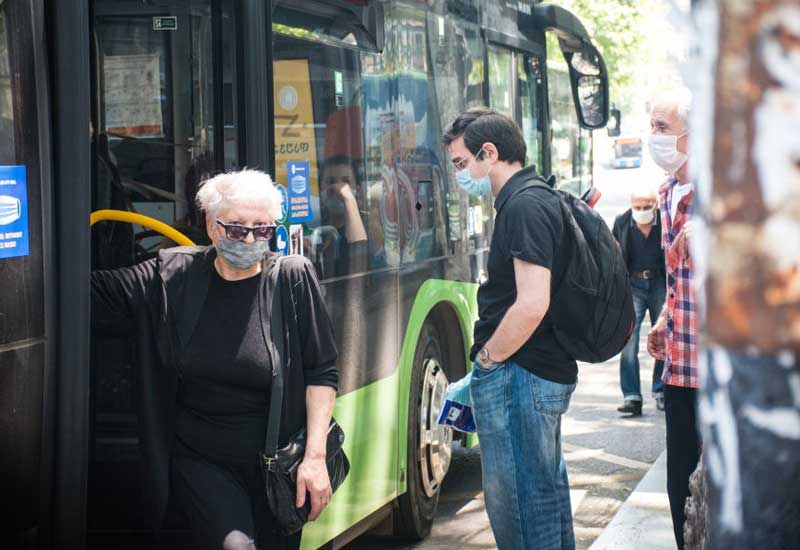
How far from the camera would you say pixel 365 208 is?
569cm

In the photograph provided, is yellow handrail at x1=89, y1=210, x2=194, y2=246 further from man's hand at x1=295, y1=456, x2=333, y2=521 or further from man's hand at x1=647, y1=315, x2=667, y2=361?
man's hand at x1=647, y1=315, x2=667, y2=361

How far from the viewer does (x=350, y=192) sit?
18.2ft

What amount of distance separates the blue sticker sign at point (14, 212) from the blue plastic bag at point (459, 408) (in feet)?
6.10

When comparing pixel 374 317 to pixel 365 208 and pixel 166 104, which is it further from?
pixel 166 104

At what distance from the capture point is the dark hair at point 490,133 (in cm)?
471

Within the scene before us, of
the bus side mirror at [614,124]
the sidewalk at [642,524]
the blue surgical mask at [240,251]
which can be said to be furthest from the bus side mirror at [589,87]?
the blue surgical mask at [240,251]

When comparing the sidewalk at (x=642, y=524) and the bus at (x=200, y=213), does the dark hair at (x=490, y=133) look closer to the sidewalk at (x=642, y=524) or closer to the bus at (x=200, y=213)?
the bus at (x=200, y=213)

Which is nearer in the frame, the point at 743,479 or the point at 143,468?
the point at 743,479

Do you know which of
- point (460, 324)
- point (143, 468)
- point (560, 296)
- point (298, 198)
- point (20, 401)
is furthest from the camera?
point (460, 324)

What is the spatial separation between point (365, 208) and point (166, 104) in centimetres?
95

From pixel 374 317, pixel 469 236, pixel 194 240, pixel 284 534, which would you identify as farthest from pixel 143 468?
pixel 469 236

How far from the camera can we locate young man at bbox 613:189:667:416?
382 inches

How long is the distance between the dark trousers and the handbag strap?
1636mm

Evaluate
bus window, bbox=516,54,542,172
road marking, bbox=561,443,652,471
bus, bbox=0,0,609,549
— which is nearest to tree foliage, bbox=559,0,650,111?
bus window, bbox=516,54,542,172
